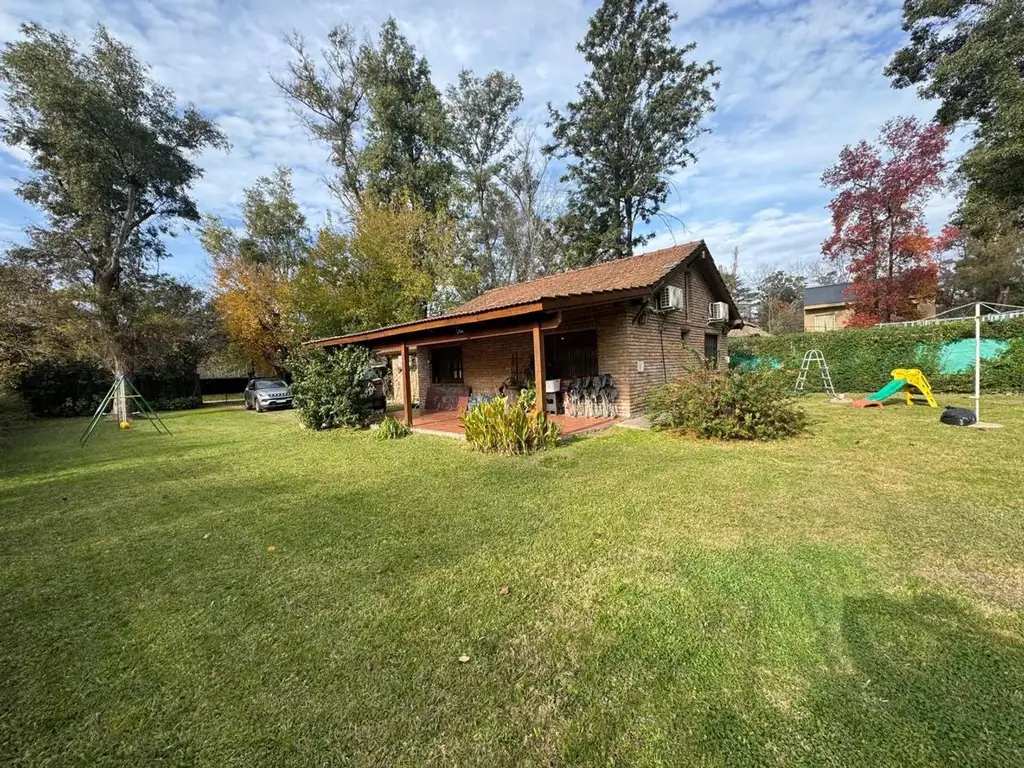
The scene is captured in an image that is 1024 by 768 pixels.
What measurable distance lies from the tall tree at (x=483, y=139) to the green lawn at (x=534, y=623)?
1899 centimetres

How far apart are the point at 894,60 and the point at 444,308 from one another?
61.4ft

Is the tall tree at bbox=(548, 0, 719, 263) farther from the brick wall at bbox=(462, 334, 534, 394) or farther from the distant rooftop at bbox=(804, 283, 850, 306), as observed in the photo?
the distant rooftop at bbox=(804, 283, 850, 306)

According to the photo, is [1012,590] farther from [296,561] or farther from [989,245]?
[989,245]

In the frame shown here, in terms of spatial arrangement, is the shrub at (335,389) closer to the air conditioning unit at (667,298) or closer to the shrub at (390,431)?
the shrub at (390,431)

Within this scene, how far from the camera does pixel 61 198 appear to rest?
1614 centimetres

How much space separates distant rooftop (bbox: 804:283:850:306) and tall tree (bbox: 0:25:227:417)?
36412 millimetres

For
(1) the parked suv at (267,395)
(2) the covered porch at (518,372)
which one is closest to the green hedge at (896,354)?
(2) the covered porch at (518,372)

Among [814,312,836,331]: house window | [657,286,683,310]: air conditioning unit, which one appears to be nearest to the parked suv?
[657,286,683,310]: air conditioning unit

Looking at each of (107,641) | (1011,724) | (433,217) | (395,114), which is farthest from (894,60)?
(107,641)

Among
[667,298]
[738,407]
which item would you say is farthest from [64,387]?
[738,407]

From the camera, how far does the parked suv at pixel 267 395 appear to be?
16656mm

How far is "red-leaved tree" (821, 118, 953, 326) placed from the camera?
16.6 metres

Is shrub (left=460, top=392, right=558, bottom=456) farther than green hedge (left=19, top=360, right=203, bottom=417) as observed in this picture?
No

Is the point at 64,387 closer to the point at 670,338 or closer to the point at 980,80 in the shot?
the point at 670,338
